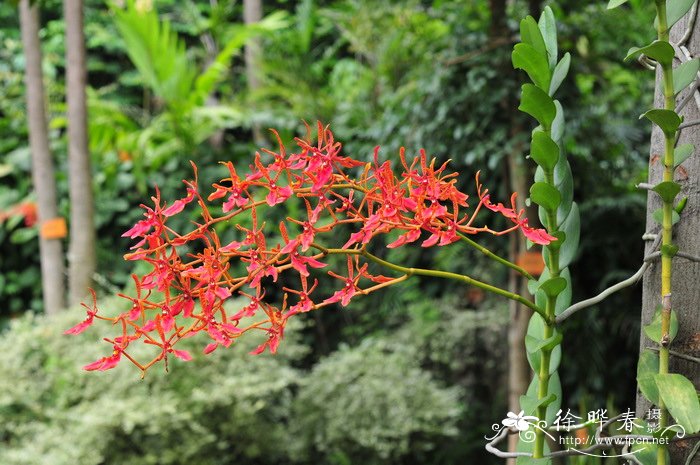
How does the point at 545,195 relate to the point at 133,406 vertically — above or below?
above

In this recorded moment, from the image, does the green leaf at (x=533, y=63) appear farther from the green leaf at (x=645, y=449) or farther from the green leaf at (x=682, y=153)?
the green leaf at (x=645, y=449)

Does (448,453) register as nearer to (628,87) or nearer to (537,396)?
(628,87)

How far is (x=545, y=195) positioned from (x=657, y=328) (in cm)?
17

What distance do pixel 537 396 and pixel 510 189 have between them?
6.89ft

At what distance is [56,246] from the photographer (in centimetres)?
377

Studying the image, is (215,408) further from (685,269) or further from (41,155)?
(685,269)

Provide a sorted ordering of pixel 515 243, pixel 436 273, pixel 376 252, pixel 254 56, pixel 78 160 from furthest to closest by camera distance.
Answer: pixel 254 56, pixel 376 252, pixel 78 160, pixel 515 243, pixel 436 273

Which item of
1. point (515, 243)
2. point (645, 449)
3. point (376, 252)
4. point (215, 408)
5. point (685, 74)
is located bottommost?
point (215, 408)

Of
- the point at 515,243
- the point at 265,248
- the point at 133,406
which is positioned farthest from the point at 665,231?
the point at 133,406

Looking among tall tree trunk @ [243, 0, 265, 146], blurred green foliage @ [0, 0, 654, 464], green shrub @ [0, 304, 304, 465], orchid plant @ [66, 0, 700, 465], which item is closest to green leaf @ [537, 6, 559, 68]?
orchid plant @ [66, 0, 700, 465]

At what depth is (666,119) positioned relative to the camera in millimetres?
680

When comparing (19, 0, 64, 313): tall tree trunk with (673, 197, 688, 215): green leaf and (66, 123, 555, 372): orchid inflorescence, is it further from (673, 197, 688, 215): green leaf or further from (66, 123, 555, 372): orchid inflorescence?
(673, 197, 688, 215): green leaf

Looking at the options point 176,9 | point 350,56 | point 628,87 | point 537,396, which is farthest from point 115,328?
point 176,9

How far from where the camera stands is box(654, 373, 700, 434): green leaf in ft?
2.16
